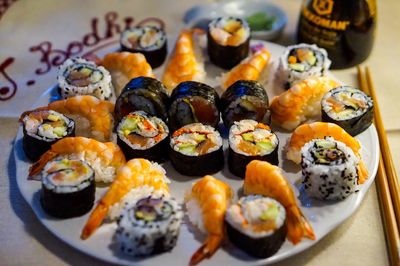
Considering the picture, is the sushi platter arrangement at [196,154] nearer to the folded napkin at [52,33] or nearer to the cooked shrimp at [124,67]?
the cooked shrimp at [124,67]

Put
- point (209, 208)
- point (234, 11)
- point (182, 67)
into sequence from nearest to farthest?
point (209, 208), point (182, 67), point (234, 11)

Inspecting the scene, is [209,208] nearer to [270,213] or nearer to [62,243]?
[270,213]

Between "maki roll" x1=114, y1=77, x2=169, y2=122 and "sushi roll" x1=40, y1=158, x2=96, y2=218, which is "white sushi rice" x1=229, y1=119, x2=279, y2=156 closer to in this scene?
"maki roll" x1=114, y1=77, x2=169, y2=122

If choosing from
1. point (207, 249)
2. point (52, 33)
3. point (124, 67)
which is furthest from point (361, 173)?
point (52, 33)

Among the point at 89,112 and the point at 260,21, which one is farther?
the point at 260,21

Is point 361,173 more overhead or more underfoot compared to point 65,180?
more underfoot

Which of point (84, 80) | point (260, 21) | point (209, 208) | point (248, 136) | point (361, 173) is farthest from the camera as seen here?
point (260, 21)

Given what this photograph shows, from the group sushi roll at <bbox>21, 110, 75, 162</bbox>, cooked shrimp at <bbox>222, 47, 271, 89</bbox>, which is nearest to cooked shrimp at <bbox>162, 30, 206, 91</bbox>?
cooked shrimp at <bbox>222, 47, 271, 89</bbox>

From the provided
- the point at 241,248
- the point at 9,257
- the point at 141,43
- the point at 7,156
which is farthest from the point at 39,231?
the point at 141,43
